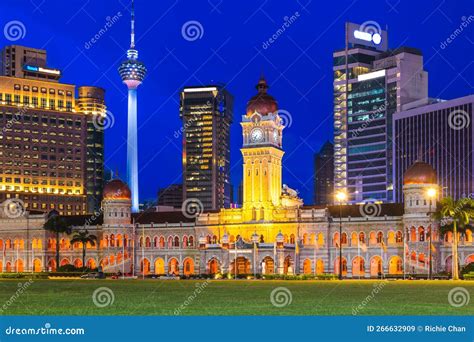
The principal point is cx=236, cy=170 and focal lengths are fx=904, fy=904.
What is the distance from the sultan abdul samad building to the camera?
122 meters

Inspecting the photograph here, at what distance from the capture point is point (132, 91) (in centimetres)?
19350

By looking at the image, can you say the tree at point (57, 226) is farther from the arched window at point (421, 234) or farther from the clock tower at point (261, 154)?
the arched window at point (421, 234)

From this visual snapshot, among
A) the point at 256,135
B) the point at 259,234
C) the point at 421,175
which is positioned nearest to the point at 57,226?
the point at 259,234

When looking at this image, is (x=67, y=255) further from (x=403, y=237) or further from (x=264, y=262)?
(x=403, y=237)

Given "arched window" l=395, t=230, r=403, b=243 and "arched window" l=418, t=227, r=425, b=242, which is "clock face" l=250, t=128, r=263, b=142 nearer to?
"arched window" l=395, t=230, r=403, b=243

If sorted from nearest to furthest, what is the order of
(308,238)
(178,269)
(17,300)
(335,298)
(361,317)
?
1. (361,317)
2. (17,300)
3. (335,298)
4. (308,238)
5. (178,269)

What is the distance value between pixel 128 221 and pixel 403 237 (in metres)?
44.9

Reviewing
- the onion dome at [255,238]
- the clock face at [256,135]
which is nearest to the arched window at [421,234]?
the onion dome at [255,238]

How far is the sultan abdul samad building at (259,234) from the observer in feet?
401

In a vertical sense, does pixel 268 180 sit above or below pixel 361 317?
above

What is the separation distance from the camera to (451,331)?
32031 millimetres

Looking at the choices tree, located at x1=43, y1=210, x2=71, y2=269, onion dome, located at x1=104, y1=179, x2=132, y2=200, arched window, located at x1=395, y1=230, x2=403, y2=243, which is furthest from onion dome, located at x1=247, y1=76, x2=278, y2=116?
tree, located at x1=43, y1=210, x2=71, y2=269

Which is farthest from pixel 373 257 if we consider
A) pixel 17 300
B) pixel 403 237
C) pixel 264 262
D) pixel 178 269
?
pixel 17 300

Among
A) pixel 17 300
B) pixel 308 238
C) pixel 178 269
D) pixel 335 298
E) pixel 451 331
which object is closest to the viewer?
pixel 451 331
